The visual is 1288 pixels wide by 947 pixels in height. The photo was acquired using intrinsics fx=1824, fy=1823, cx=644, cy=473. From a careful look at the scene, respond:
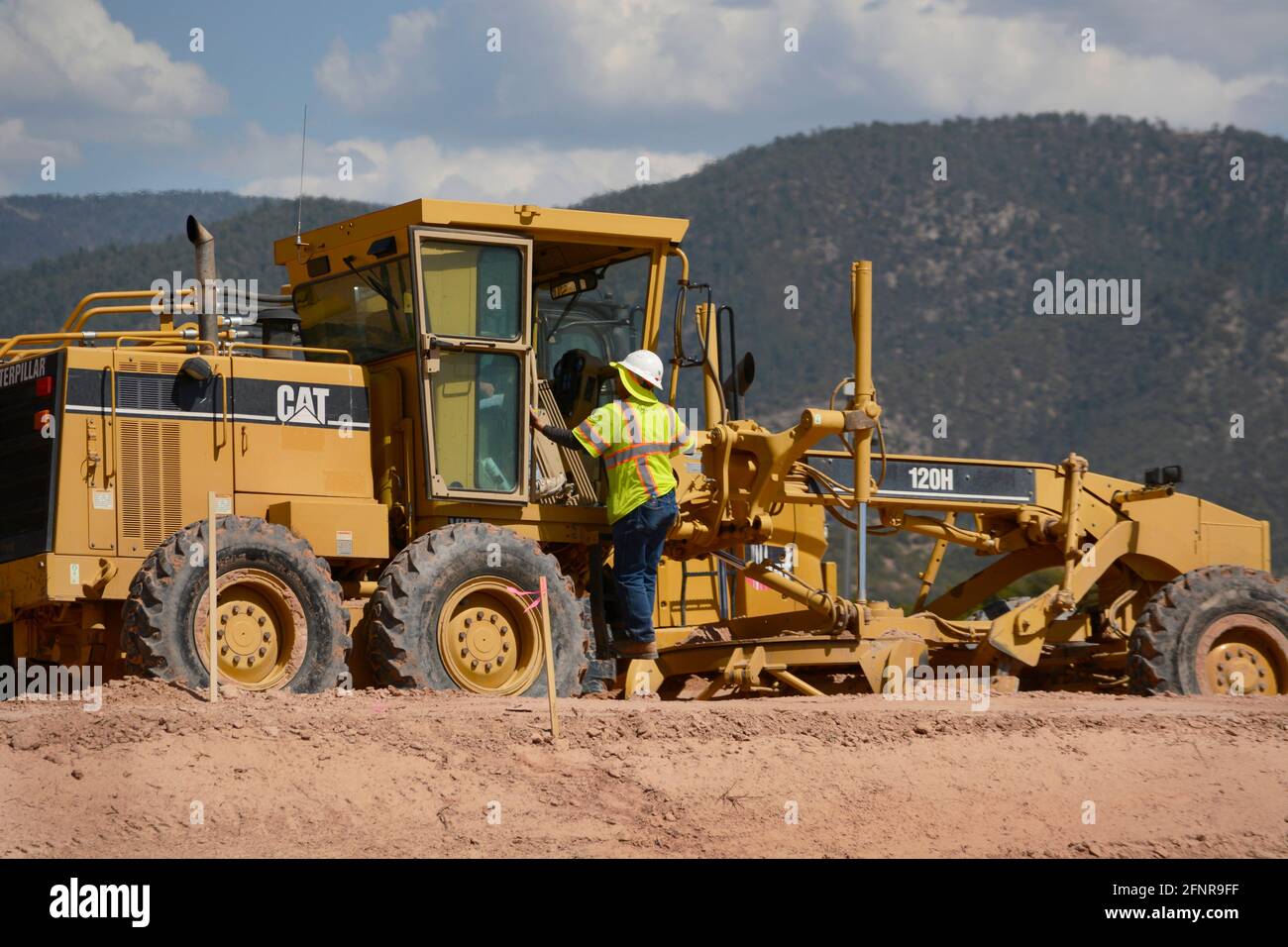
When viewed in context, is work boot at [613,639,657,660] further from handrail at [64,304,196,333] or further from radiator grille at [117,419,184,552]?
handrail at [64,304,196,333]

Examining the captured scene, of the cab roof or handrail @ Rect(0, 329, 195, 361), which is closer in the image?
handrail @ Rect(0, 329, 195, 361)

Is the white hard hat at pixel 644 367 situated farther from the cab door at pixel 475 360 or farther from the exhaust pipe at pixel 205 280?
the exhaust pipe at pixel 205 280

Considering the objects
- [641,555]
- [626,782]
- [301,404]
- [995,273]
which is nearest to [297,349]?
[301,404]

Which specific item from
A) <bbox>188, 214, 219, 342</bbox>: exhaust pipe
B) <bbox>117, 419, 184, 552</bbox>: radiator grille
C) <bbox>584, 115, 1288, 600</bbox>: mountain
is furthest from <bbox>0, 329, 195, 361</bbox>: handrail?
<bbox>584, 115, 1288, 600</bbox>: mountain

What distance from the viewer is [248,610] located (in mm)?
11055

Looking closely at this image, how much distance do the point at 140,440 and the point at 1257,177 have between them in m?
69.6

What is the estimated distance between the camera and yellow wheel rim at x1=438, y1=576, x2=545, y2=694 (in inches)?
457

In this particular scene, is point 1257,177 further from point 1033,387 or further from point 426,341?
point 426,341

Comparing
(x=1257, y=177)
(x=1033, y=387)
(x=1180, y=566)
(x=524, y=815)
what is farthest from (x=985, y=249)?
(x=524, y=815)

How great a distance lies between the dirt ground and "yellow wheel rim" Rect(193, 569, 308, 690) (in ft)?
2.72

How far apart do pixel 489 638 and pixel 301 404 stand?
1.99 metres

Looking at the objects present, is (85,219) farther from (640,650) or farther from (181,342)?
(640,650)

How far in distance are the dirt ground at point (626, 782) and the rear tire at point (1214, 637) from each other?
86.3 inches

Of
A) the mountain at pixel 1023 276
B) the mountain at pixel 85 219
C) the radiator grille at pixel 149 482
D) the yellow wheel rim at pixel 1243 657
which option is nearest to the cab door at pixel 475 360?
the radiator grille at pixel 149 482
